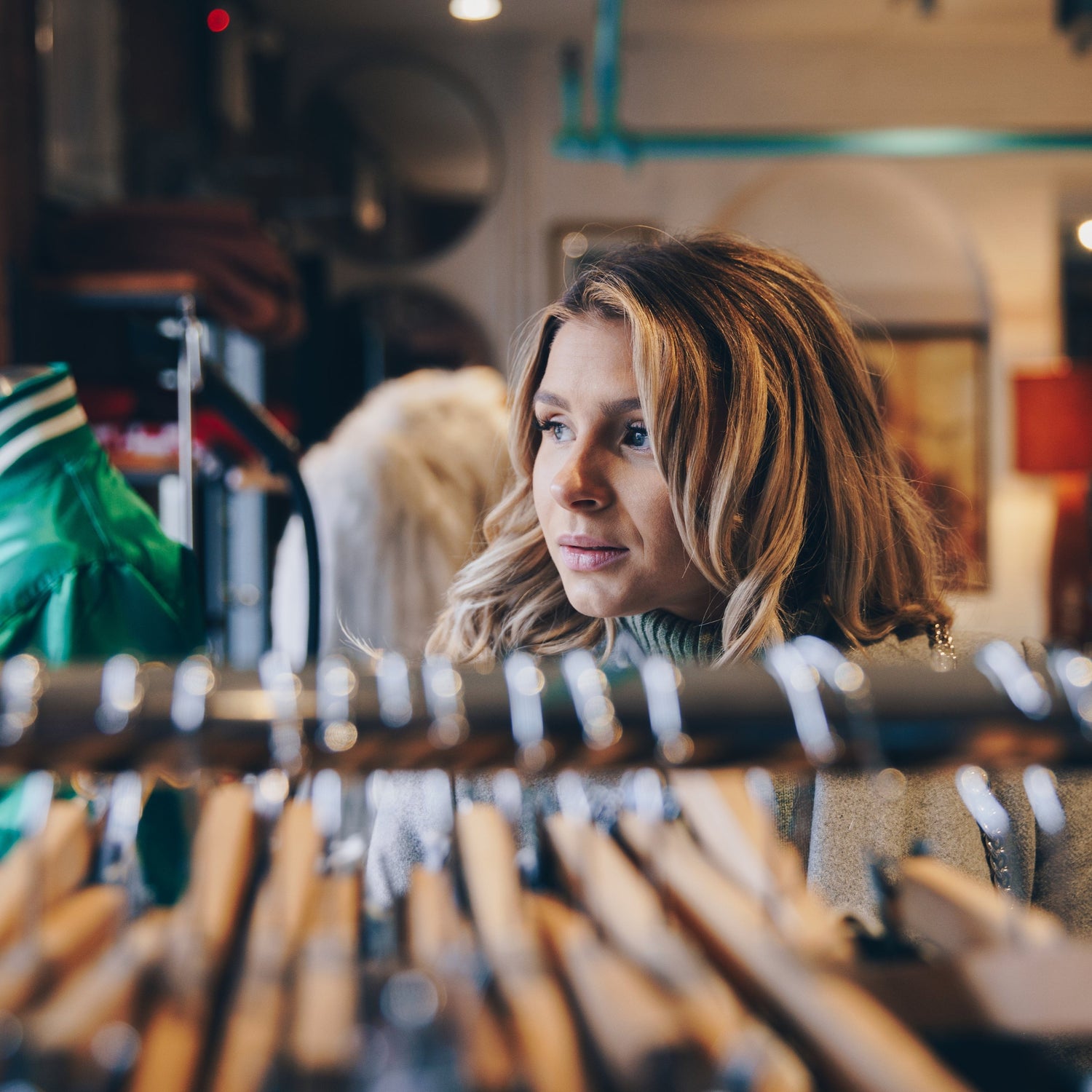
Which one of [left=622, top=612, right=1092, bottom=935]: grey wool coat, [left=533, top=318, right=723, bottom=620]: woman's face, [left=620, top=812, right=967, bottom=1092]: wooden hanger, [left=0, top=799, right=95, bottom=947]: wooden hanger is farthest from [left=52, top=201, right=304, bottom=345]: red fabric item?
[left=620, top=812, right=967, bottom=1092]: wooden hanger

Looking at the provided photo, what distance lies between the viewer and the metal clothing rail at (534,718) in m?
0.40

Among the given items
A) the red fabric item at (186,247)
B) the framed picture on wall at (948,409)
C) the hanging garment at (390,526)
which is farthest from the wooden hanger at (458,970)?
the framed picture on wall at (948,409)

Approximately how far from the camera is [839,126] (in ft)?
13.5

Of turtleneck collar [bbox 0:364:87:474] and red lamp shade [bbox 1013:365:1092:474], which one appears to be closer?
turtleneck collar [bbox 0:364:87:474]

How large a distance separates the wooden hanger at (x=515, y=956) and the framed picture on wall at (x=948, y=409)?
397cm

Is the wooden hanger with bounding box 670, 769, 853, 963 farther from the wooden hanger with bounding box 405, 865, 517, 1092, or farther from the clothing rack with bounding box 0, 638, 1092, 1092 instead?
the wooden hanger with bounding box 405, 865, 517, 1092

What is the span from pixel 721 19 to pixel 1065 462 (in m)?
1.97

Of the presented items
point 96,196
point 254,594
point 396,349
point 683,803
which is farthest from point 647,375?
point 396,349

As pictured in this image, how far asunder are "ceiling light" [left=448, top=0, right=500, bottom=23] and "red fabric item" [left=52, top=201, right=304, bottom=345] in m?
1.81

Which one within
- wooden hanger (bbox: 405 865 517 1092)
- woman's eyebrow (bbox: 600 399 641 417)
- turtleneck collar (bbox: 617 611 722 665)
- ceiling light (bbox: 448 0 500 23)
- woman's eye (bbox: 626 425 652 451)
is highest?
ceiling light (bbox: 448 0 500 23)

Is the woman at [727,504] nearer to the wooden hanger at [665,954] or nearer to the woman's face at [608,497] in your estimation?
the woman's face at [608,497]

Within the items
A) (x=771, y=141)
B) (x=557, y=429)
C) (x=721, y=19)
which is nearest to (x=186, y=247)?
(x=557, y=429)

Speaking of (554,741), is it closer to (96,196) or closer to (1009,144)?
(96,196)

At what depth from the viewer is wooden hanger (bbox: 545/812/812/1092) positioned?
333 mm
